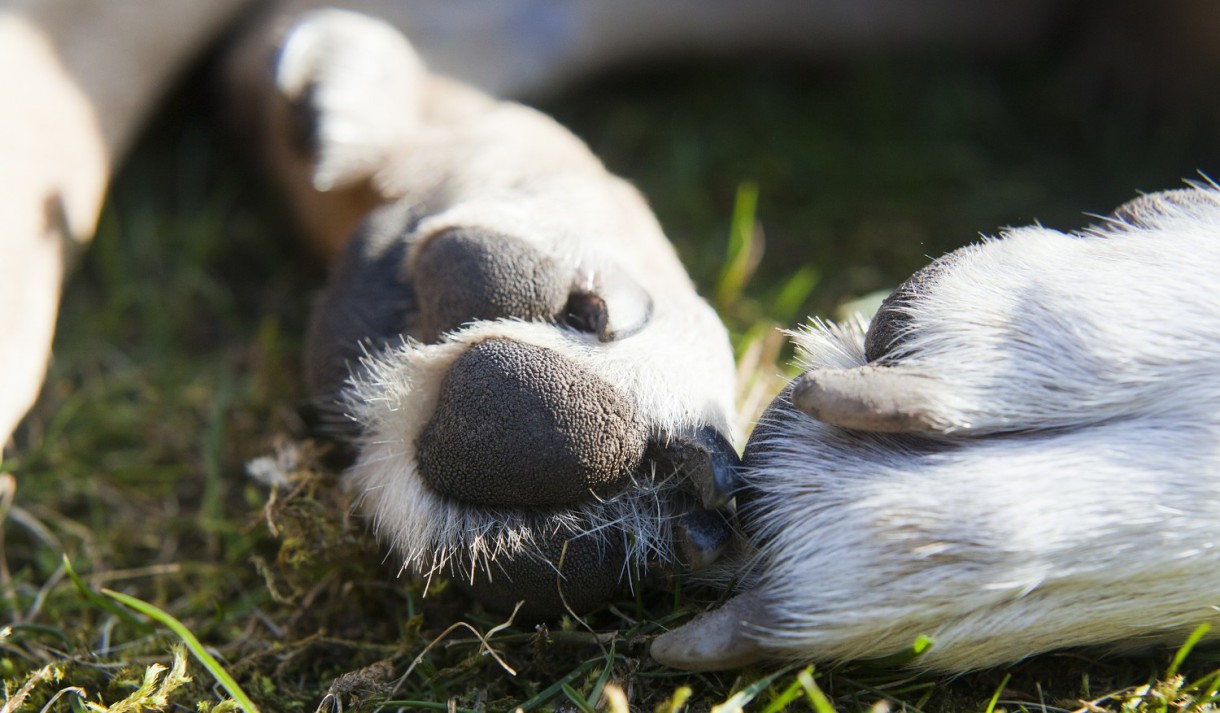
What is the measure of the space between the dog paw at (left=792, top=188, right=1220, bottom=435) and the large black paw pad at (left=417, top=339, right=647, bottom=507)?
0.18 meters

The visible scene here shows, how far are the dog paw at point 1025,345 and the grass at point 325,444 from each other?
0.24 m

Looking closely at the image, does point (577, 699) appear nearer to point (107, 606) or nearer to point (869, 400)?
point (869, 400)

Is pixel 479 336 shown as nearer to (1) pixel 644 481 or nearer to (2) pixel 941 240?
(1) pixel 644 481

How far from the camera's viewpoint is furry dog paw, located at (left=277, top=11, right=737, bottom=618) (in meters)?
0.92

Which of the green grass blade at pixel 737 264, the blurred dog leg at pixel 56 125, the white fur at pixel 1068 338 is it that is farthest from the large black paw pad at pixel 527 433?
the green grass blade at pixel 737 264

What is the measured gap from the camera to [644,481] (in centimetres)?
96

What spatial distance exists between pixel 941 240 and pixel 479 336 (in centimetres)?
125

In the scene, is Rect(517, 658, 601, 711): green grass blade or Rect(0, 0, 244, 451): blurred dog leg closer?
Rect(517, 658, 601, 711): green grass blade

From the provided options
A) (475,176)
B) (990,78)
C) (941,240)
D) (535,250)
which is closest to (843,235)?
(941,240)

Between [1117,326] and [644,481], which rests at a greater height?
[1117,326]

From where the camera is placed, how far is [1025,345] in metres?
0.93

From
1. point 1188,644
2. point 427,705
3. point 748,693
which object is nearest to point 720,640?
point 748,693

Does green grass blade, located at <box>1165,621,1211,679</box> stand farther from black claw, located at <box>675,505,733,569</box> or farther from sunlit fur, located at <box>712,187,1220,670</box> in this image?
black claw, located at <box>675,505,733,569</box>

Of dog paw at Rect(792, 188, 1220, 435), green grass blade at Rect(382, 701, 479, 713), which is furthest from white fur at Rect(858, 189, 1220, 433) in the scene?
green grass blade at Rect(382, 701, 479, 713)
